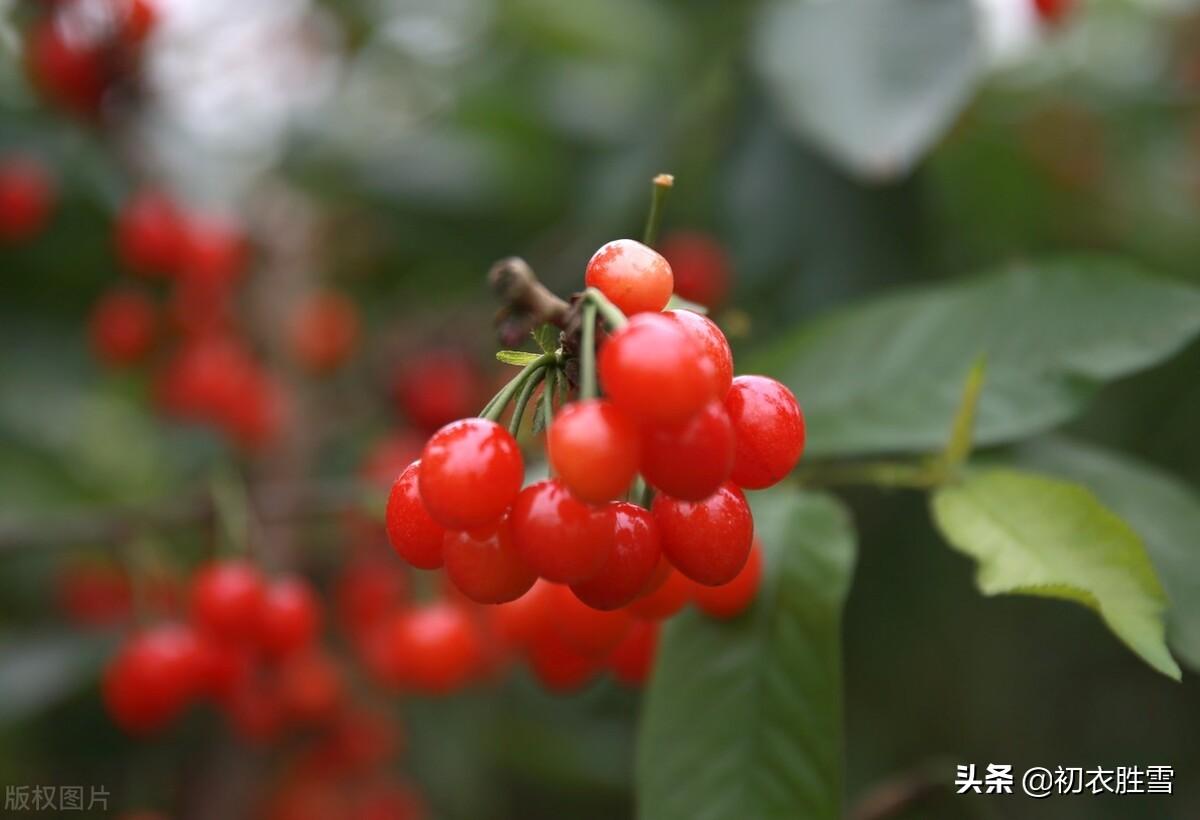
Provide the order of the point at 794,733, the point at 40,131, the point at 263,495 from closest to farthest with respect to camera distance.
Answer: the point at 794,733, the point at 263,495, the point at 40,131

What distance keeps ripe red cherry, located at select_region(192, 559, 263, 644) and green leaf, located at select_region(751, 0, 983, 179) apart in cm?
93

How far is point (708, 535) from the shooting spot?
62 centimetres

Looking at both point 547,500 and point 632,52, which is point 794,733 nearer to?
point 547,500

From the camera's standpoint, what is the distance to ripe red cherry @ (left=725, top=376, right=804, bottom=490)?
0.64 m

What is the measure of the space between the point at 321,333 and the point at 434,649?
122 centimetres

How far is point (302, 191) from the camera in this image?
2352mm

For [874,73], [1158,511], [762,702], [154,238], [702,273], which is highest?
[154,238]

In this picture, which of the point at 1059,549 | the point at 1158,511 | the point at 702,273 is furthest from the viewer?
the point at 702,273

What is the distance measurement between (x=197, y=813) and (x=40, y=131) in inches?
58.0

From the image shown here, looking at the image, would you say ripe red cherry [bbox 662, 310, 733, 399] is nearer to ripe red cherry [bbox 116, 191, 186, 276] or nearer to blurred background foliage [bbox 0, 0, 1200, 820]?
blurred background foliage [bbox 0, 0, 1200, 820]

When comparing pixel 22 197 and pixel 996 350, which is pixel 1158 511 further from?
pixel 22 197

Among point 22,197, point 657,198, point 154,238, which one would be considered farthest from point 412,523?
→ point 22,197

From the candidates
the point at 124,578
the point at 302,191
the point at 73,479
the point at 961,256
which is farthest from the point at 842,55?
the point at 73,479

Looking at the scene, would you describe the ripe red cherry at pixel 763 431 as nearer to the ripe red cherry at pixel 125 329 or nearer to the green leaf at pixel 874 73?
the green leaf at pixel 874 73
